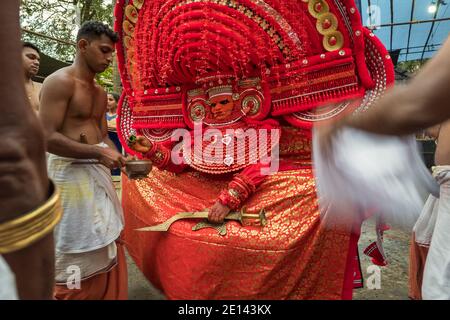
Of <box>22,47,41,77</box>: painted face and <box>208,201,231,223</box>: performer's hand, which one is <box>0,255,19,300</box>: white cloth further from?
<box>22,47,41,77</box>: painted face

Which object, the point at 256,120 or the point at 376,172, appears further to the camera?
the point at 256,120

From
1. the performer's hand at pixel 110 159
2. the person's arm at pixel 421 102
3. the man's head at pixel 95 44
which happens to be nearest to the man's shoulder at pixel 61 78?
the man's head at pixel 95 44

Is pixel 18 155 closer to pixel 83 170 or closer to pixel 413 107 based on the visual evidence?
pixel 413 107

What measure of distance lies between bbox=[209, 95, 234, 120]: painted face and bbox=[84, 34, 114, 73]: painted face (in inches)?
25.9

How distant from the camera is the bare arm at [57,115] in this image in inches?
63.4

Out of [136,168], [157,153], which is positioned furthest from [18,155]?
[157,153]

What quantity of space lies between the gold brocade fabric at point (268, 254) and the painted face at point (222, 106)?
486 mm

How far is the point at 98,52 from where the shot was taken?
5.76 feet

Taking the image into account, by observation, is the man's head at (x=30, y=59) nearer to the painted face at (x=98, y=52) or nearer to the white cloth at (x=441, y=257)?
the painted face at (x=98, y=52)

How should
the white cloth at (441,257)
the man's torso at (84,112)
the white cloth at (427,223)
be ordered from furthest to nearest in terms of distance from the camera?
1. the white cloth at (427,223)
2. the man's torso at (84,112)
3. the white cloth at (441,257)

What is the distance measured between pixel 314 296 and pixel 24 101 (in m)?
1.59

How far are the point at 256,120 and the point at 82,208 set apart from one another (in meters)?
1.08

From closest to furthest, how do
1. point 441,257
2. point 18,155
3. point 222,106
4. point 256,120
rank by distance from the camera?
1. point 18,155
2. point 441,257
3. point 256,120
4. point 222,106
